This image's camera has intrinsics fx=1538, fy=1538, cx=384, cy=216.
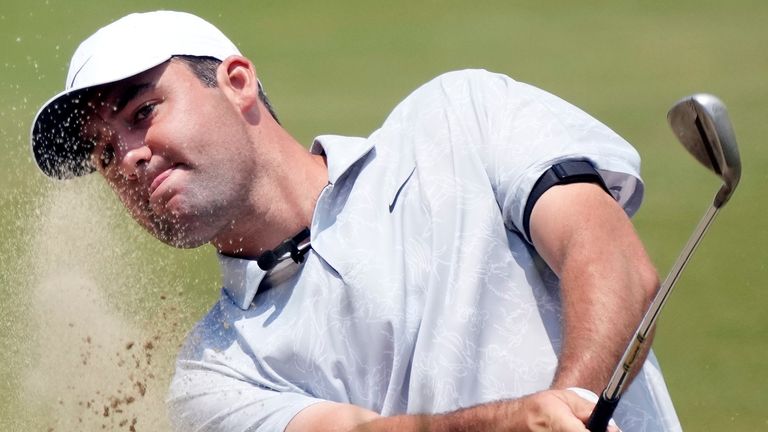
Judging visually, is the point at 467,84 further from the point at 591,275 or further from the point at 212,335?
the point at 212,335

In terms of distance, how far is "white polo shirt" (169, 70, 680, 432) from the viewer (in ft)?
6.26

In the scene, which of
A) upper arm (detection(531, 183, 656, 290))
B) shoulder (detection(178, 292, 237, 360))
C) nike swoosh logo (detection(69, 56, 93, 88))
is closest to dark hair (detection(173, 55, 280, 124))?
nike swoosh logo (detection(69, 56, 93, 88))

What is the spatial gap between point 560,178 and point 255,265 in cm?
44

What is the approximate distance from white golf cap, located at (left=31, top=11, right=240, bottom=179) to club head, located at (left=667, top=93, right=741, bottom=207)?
32.1 inches

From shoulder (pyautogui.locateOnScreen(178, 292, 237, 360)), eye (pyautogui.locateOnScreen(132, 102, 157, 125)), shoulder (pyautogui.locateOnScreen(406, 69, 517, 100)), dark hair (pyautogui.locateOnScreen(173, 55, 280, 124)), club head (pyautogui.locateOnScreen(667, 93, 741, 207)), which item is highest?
club head (pyautogui.locateOnScreen(667, 93, 741, 207))

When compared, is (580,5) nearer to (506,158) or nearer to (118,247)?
(118,247)

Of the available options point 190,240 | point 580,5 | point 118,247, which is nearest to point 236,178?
point 190,240

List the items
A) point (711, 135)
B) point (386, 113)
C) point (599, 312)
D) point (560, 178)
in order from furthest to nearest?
point (386, 113)
point (560, 178)
point (599, 312)
point (711, 135)

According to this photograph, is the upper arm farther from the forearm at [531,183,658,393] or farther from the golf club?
the golf club

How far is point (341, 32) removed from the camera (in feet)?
15.0

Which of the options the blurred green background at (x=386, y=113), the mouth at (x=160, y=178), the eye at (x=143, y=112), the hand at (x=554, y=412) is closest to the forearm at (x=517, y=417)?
A: the hand at (x=554, y=412)

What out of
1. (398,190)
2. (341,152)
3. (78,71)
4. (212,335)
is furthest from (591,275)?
(78,71)

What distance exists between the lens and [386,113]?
4.09 m

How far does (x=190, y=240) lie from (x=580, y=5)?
271cm
